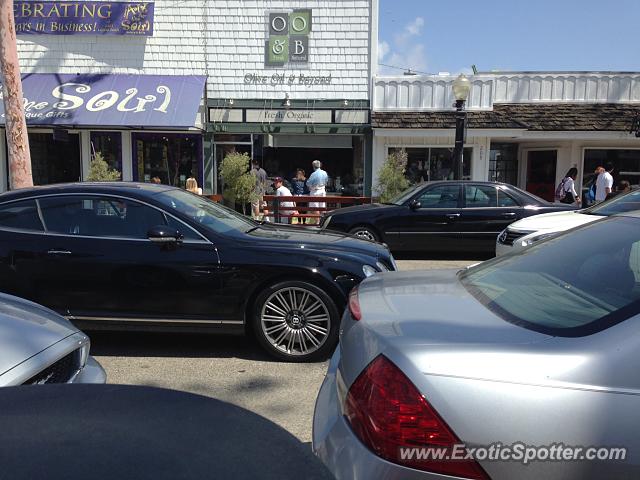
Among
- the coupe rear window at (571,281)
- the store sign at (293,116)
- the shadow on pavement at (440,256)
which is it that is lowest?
the shadow on pavement at (440,256)

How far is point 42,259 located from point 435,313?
3.98 metres

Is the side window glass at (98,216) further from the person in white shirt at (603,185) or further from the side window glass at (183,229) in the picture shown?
the person in white shirt at (603,185)

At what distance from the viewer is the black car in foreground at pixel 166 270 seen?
4750 mm

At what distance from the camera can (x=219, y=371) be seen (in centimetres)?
459

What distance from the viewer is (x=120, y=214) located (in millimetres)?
5051

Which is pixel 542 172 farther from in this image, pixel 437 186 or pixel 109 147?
pixel 109 147

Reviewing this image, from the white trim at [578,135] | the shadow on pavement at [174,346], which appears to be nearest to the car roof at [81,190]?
the shadow on pavement at [174,346]

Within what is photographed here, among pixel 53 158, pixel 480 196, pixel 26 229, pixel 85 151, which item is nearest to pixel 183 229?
pixel 26 229

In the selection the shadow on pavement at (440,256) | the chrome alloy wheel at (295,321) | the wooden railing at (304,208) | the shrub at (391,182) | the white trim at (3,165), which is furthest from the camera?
the white trim at (3,165)

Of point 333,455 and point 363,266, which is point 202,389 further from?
point 333,455

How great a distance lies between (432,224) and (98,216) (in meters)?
6.59

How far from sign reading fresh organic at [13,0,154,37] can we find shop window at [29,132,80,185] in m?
2.96

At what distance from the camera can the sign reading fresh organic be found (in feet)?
49.5

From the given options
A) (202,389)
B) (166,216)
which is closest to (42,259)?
(166,216)
